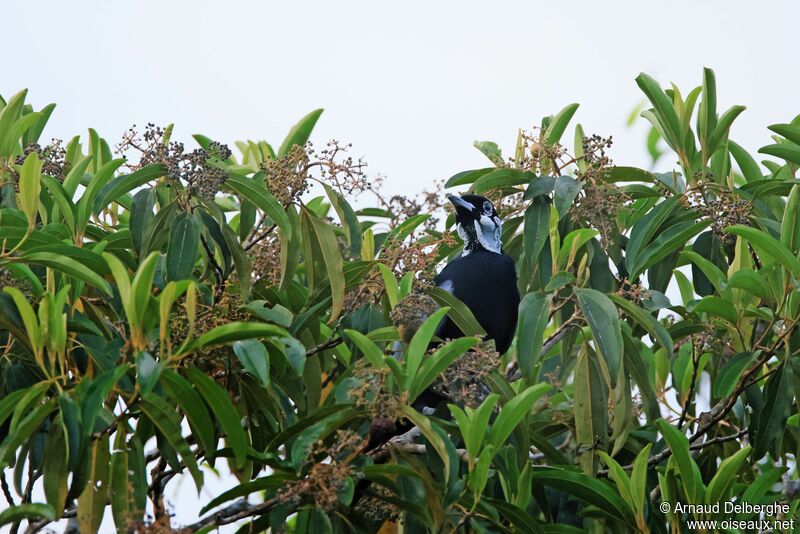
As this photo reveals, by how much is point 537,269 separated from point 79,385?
153 cm

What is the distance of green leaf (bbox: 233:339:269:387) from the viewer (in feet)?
7.04

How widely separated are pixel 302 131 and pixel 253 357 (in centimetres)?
121

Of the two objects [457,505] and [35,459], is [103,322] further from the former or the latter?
[457,505]

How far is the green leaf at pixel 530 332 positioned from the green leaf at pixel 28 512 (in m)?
0.99

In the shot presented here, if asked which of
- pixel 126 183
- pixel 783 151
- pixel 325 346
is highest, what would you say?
pixel 126 183

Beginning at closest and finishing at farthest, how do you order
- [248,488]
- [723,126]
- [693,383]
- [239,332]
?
[239,332], [248,488], [693,383], [723,126]

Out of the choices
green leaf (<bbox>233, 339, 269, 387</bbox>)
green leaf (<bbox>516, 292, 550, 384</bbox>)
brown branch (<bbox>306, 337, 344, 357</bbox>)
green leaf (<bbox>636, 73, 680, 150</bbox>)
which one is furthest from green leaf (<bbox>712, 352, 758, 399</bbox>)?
green leaf (<bbox>233, 339, 269, 387</bbox>)

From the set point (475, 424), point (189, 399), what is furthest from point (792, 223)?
point (189, 399)

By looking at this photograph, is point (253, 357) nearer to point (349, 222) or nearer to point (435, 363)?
point (435, 363)

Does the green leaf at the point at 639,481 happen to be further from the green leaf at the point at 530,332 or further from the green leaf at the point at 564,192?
the green leaf at the point at 564,192

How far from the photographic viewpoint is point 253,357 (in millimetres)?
2176

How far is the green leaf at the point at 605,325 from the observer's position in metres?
2.38

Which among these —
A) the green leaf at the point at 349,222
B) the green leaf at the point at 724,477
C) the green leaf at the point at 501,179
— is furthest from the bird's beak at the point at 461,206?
the green leaf at the point at 724,477

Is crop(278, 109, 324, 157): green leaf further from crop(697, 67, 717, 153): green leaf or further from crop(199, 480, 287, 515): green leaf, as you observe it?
crop(199, 480, 287, 515): green leaf
